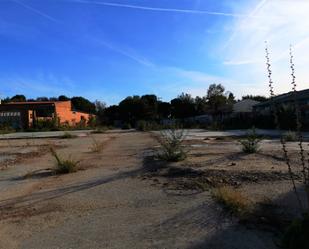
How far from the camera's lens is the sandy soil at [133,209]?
243 inches

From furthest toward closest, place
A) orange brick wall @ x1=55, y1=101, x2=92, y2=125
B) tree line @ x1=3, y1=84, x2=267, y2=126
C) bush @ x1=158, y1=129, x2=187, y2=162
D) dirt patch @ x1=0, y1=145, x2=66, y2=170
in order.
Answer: tree line @ x1=3, y1=84, x2=267, y2=126, orange brick wall @ x1=55, y1=101, x2=92, y2=125, dirt patch @ x1=0, y1=145, x2=66, y2=170, bush @ x1=158, y1=129, x2=187, y2=162

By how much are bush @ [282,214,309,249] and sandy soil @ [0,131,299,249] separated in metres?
0.76

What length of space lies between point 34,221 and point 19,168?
8471 mm

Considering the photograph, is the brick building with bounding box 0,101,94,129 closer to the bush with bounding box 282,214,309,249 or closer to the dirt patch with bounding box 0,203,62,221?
the dirt patch with bounding box 0,203,62,221

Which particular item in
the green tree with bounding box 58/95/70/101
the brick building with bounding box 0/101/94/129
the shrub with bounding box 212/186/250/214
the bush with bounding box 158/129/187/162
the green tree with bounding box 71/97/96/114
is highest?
the green tree with bounding box 58/95/70/101

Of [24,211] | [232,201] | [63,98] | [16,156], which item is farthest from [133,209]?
[63,98]

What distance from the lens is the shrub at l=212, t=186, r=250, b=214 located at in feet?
23.4

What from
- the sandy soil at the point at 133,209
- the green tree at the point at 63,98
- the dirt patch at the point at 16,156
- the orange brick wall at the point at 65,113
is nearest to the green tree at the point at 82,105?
the green tree at the point at 63,98

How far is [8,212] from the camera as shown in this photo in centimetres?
834

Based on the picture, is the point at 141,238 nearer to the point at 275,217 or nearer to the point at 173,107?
the point at 275,217

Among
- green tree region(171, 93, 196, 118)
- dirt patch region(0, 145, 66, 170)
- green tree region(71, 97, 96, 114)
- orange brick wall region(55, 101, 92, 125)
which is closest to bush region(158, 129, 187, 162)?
dirt patch region(0, 145, 66, 170)

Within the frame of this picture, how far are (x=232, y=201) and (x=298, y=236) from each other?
8.45 ft

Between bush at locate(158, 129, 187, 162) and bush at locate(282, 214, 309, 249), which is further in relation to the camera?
bush at locate(158, 129, 187, 162)

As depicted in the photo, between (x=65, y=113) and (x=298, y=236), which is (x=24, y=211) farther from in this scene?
(x=65, y=113)
